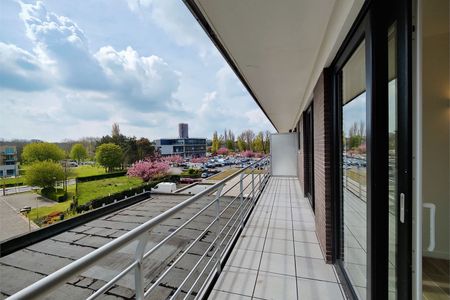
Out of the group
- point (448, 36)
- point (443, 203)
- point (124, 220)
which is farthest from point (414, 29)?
point (124, 220)

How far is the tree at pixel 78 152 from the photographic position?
16.2 metres

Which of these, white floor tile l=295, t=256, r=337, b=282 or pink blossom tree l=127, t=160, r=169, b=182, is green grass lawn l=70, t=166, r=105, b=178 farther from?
white floor tile l=295, t=256, r=337, b=282

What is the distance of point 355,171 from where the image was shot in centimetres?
141

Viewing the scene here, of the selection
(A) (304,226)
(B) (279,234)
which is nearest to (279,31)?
(B) (279,234)

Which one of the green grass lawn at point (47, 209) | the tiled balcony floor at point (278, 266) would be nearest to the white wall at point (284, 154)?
the tiled balcony floor at point (278, 266)

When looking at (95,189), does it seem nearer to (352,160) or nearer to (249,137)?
(249,137)

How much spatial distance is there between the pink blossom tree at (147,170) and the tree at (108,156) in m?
1.94

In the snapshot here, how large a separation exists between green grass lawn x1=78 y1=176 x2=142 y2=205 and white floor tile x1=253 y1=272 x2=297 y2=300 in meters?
19.7

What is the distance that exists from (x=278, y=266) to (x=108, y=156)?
25.0m

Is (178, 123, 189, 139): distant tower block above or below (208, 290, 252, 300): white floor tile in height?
above

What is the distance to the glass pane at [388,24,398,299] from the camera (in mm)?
875

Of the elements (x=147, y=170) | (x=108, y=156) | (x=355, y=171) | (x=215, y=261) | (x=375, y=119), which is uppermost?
(x=375, y=119)

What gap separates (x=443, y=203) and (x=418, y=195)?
347 millimetres

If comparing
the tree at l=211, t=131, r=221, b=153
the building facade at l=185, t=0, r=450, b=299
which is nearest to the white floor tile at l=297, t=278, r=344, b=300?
the building facade at l=185, t=0, r=450, b=299
